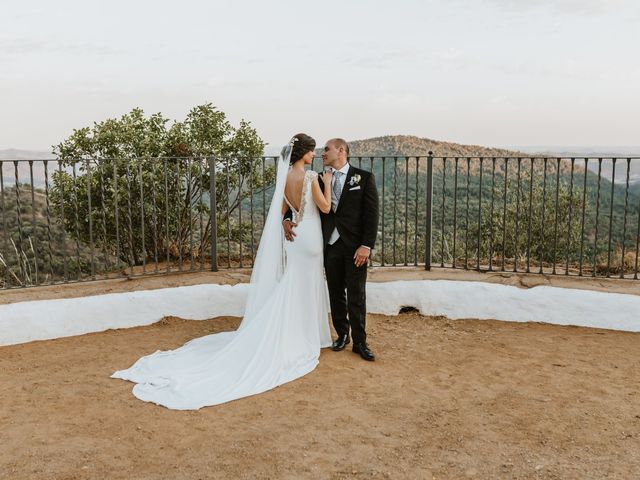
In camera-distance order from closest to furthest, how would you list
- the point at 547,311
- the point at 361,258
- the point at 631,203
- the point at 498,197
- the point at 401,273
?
the point at 361,258 → the point at 547,311 → the point at 401,273 → the point at 498,197 → the point at 631,203

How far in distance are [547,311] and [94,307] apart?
4756mm

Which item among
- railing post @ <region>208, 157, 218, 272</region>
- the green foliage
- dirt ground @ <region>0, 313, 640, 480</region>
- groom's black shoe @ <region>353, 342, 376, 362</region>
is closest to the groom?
groom's black shoe @ <region>353, 342, 376, 362</region>

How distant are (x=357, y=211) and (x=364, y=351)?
1230 millimetres

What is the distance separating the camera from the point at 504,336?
6395 millimetres

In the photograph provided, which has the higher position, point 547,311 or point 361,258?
point 361,258

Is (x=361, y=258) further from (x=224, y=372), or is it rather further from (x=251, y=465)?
(x=251, y=465)

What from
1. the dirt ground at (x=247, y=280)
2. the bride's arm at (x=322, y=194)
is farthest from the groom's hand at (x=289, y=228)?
the dirt ground at (x=247, y=280)

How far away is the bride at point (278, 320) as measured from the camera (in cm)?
504

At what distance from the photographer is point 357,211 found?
5.51m

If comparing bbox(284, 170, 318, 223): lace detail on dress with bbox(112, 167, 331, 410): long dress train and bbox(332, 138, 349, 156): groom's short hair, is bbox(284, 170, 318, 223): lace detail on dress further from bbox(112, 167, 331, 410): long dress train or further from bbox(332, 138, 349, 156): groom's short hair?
bbox(332, 138, 349, 156): groom's short hair

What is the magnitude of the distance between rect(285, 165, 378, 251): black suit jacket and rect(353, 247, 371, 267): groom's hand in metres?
0.06

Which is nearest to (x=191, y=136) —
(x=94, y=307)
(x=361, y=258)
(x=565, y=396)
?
(x=94, y=307)

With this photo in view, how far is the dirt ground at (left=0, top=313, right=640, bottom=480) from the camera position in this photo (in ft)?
12.0

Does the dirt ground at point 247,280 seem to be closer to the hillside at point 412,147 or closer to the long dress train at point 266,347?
the long dress train at point 266,347
